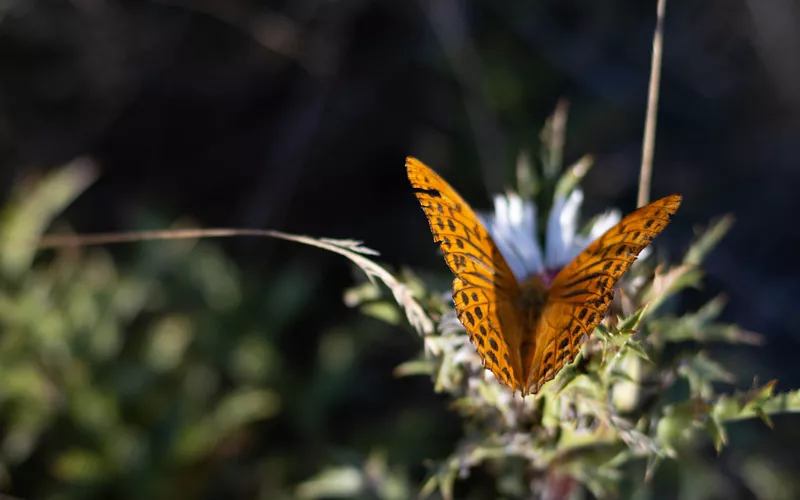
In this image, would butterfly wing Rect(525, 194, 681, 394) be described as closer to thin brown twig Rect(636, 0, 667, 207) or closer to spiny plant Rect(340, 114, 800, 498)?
spiny plant Rect(340, 114, 800, 498)

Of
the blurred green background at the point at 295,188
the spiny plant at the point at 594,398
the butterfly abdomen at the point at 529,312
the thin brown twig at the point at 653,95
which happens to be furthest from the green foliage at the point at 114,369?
the thin brown twig at the point at 653,95

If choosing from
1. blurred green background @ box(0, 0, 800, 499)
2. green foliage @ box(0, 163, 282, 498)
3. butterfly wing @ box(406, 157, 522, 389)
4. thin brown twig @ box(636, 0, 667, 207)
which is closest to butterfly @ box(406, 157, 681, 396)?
A: butterfly wing @ box(406, 157, 522, 389)

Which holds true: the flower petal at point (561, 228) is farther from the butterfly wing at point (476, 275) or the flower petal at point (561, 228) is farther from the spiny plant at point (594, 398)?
the butterfly wing at point (476, 275)

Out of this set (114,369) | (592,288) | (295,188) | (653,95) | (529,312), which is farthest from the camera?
(295,188)

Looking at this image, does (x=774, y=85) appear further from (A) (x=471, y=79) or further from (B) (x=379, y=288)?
(B) (x=379, y=288)

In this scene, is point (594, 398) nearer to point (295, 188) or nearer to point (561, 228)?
point (561, 228)

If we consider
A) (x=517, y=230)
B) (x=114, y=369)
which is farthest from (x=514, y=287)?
(x=114, y=369)

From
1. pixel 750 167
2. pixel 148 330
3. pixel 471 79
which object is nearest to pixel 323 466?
pixel 148 330
